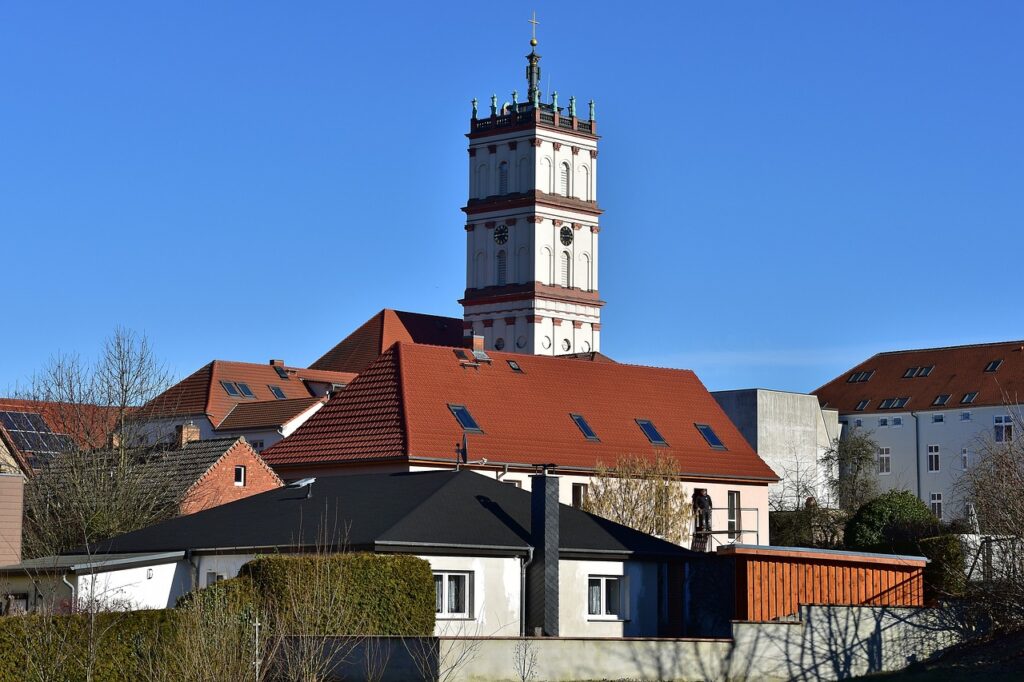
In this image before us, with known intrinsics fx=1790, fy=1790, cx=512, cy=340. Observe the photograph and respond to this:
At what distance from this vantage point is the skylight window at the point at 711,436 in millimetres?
68188

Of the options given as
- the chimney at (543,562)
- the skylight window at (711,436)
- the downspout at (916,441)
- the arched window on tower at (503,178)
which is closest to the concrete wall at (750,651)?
the chimney at (543,562)

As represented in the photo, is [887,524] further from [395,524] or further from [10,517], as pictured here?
[10,517]

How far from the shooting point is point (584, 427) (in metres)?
64.9

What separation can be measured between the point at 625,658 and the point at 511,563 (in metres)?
5.05

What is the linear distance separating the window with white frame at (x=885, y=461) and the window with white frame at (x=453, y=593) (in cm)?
7010

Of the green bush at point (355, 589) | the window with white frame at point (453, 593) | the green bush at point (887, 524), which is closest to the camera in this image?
the green bush at point (355, 589)

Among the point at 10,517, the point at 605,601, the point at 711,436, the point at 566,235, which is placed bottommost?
the point at 605,601

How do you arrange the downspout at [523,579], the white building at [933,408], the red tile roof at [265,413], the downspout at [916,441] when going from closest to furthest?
the downspout at [523,579] < the red tile roof at [265,413] < the white building at [933,408] < the downspout at [916,441]

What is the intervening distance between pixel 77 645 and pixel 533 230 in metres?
92.9

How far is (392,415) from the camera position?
5934 centimetres

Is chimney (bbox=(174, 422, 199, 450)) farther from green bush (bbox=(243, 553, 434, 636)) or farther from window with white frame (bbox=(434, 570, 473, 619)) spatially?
green bush (bbox=(243, 553, 434, 636))

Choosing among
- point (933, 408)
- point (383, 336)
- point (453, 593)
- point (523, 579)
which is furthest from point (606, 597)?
point (383, 336)

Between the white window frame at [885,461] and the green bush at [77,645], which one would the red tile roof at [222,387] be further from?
the green bush at [77,645]

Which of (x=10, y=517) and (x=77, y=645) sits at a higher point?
(x=10, y=517)
